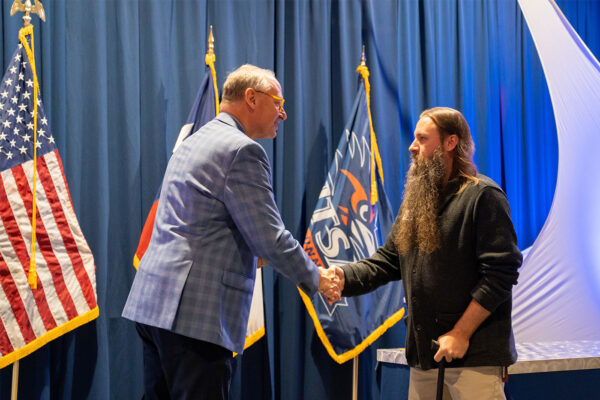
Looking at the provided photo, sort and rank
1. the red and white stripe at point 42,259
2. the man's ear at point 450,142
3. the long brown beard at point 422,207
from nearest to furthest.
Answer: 1. the long brown beard at point 422,207
2. the man's ear at point 450,142
3. the red and white stripe at point 42,259

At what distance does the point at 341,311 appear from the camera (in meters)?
3.81

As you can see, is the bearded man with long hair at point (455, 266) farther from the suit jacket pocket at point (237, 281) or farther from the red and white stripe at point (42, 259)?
the red and white stripe at point (42, 259)

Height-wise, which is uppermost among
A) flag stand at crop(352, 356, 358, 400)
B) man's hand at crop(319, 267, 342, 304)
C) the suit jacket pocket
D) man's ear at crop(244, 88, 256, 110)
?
man's ear at crop(244, 88, 256, 110)

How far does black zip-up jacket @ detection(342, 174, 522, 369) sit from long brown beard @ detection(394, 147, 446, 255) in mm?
33

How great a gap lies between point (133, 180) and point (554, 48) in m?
2.86

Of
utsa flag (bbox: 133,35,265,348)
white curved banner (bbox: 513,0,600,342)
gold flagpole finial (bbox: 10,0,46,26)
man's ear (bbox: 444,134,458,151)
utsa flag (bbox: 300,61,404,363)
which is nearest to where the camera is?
man's ear (bbox: 444,134,458,151)

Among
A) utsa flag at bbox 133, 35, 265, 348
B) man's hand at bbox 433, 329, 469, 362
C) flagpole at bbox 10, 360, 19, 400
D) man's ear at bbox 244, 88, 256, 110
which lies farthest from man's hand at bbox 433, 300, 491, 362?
flagpole at bbox 10, 360, 19, 400

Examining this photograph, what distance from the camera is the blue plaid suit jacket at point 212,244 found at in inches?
74.1

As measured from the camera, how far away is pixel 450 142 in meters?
2.27

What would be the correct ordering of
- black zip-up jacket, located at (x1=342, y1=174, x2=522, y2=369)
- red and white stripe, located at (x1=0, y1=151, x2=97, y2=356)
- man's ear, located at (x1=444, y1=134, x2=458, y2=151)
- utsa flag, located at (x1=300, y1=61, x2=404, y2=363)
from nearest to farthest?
black zip-up jacket, located at (x1=342, y1=174, x2=522, y2=369) < man's ear, located at (x1=444, y1=134, x2=458, y2=151) < red and white stripe, located at (x1=0, y1=151, x2=97, y2=356) < utsa flag, located at (x1=300, y1=61, x2=404, y2=363)

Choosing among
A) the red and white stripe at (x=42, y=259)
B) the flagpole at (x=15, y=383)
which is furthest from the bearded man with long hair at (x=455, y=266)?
the flagpole at (x=15, y=383)

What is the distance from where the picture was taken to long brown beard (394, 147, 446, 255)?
2.15m

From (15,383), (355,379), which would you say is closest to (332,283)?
(355,379)

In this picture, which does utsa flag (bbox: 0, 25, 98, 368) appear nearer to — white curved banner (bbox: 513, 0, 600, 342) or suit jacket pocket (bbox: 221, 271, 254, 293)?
suit jacket pocket (bbox: 221, 271, 254, 293)
